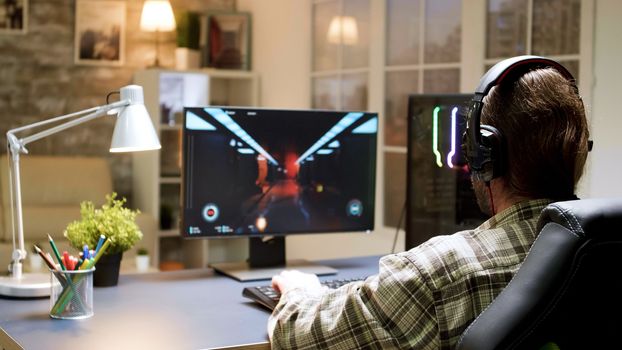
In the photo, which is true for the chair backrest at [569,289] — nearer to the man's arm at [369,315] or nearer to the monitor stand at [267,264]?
the man's arm at [369,315]

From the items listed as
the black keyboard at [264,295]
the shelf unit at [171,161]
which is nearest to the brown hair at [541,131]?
the black keyboard at [264,295]

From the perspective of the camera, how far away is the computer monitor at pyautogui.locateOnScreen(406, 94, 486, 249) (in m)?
2.71

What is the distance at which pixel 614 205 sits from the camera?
1219 mm

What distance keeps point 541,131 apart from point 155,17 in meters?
4.44

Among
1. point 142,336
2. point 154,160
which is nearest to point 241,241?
point 154,160

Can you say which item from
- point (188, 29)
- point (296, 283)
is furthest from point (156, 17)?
point (296, 283)

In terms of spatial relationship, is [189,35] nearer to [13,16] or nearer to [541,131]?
[13,16]

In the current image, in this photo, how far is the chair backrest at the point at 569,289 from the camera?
1.19 meters

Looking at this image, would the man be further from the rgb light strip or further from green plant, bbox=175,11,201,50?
green plant, bbox=175,11,201,50

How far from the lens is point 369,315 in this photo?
158cm

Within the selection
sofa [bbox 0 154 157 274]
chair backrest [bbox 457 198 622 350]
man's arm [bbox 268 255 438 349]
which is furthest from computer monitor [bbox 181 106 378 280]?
sofa [bbox 0 154 157 274]

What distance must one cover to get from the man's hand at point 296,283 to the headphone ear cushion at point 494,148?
0.56m

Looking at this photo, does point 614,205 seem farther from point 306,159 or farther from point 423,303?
point 306,159

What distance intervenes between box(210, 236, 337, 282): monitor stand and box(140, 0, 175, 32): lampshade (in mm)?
3206
